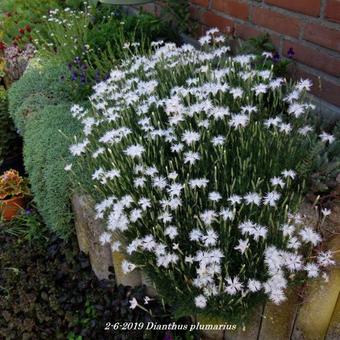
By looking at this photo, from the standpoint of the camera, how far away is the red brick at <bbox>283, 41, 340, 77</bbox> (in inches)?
92.6

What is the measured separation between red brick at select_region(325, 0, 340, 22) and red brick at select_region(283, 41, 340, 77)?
0.68 ft

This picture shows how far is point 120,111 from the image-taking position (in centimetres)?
234

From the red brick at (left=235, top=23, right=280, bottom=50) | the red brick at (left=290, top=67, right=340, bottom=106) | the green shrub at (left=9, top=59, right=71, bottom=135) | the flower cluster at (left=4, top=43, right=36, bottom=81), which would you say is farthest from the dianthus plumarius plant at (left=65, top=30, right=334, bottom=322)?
the flower cluster at (left=4, top=43, right=36, bottom=81)

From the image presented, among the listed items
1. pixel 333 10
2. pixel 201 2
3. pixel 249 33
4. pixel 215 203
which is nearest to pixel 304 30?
pixel 333 10

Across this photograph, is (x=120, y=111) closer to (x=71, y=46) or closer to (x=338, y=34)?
(x=338, y=34)

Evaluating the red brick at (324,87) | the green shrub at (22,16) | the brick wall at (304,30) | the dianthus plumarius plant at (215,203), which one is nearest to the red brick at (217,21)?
the brick wall at (304,30)

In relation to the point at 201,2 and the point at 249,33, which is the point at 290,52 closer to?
the point at 249,33

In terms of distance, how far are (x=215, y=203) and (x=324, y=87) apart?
1.13 metres

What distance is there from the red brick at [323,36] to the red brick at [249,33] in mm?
252

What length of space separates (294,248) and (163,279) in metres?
0.59

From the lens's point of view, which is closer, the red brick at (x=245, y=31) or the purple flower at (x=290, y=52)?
the purple flower at (x=290, y=52)

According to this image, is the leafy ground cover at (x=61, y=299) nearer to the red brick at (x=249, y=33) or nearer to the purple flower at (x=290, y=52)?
the purple flower at (x=290, y=52)

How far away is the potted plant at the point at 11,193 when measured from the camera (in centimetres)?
339

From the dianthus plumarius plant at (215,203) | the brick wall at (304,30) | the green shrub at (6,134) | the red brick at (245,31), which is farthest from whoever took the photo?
the green shrub at (6,134)
